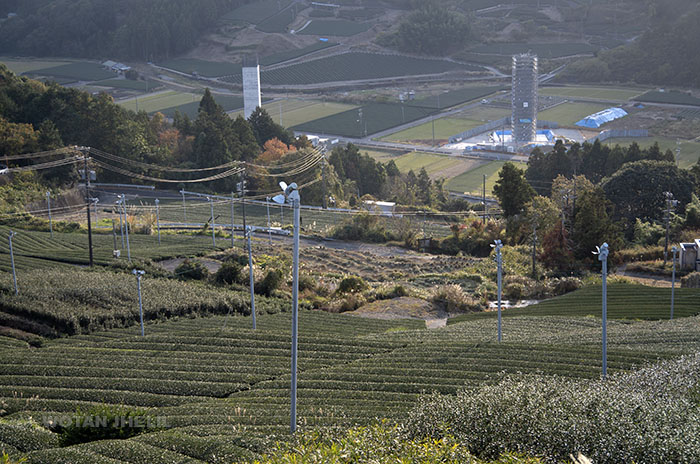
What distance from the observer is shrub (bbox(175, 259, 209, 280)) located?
1351 inches

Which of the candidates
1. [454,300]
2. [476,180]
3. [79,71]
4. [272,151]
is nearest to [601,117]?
[476,180]

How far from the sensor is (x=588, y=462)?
10711 millimetres

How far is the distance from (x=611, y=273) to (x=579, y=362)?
60.4ft

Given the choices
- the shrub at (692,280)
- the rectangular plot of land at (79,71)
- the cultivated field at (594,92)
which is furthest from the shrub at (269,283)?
the rectangular plot of land at (79,71)

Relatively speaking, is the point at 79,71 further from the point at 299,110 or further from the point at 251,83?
the point at 251,83

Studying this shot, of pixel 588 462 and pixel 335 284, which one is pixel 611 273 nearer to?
pixel 335 284

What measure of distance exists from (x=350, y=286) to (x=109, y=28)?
4741 inches

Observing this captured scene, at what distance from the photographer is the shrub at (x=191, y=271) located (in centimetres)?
3431

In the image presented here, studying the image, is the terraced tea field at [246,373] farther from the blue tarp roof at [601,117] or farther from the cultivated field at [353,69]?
the cultivated field at [353,69]

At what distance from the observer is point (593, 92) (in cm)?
10469

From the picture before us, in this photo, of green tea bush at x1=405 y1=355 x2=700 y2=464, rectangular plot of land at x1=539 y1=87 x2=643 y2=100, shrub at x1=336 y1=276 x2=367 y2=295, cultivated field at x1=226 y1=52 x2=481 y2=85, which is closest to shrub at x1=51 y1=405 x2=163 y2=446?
green tea bush at x1=405 y1=355 x2=700 y2=464

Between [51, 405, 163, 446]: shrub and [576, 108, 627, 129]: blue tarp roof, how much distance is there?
264 feet

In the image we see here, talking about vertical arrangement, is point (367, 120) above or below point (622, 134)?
above

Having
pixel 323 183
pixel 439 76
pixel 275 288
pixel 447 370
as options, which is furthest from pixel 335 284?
pixel 439 76
